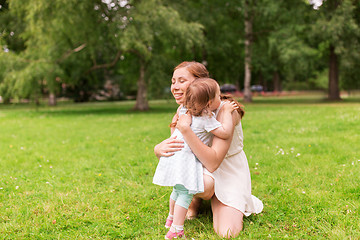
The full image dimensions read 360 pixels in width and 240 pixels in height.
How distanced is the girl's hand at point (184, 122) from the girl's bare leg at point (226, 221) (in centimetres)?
89

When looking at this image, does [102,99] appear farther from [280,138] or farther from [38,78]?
[280,138]

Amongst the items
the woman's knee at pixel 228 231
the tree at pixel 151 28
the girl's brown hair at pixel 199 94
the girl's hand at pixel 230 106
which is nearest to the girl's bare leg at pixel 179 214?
the woman's knee at pixel 228 231

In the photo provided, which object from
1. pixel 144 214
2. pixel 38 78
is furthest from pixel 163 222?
pixel 38 78

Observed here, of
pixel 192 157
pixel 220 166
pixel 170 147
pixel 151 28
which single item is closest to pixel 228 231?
pixel 220 166

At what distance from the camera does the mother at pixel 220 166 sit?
2990mm

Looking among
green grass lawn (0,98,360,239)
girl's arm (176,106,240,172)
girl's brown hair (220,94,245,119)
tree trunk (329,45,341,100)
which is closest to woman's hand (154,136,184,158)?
girl's arm (176,106,240,172)

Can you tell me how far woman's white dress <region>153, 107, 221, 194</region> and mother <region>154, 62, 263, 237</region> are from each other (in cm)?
6

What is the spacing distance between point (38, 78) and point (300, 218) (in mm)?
15870

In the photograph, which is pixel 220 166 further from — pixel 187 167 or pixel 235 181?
pixel 187 167

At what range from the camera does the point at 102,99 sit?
1689 inches

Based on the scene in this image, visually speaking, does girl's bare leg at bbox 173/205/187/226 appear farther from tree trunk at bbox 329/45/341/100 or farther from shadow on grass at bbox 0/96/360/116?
tree trunk at bbox 329/45/341/100

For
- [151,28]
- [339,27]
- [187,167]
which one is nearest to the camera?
[187,167]

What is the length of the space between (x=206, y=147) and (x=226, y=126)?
28cm

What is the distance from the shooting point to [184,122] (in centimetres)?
297
